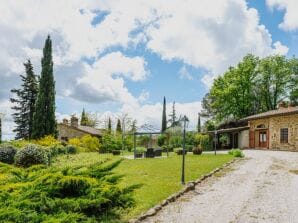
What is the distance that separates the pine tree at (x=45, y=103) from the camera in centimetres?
3147

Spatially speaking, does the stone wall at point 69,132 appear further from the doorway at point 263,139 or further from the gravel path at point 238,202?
the gravel path at point 238,202

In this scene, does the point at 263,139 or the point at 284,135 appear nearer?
the point at 284,135

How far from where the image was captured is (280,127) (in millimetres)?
33906

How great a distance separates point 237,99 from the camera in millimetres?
44844

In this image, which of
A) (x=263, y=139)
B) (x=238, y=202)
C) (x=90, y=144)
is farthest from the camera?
(x=263, y=139)

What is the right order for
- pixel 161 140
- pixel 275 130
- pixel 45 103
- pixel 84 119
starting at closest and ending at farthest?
pixel 45 103 < pixel 275 130 < pixel 161 140 < pixel 84 119

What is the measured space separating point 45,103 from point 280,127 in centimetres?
2241

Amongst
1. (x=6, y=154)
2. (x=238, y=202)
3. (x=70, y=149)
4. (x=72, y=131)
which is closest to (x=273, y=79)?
(x=72, y=131)

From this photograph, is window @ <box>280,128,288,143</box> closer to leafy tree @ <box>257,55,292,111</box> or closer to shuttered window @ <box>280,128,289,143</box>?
shuttered window @ <box>280,128,289,143</box>

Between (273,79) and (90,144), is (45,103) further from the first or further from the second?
(273,79)

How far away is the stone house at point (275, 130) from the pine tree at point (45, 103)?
68.1ft

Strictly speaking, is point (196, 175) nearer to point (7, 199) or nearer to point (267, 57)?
point (7, 199)

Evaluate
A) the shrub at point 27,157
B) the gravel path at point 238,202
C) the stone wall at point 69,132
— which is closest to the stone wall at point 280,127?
the gravel path at point 238,202

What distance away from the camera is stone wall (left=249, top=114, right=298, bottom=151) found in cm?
3234
